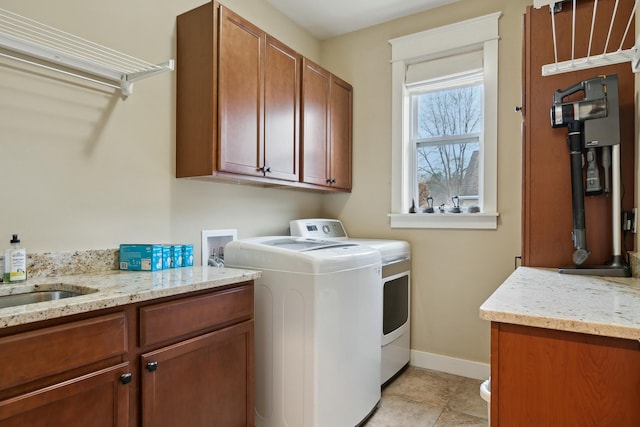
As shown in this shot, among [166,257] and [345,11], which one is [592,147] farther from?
[345,11]

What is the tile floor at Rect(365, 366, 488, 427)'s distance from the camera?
2.16 m

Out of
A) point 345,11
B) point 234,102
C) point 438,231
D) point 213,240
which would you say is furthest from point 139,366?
point 345,11

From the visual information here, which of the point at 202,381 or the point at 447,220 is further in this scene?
the point at 447,220

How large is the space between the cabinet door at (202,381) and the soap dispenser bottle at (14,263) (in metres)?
0.60

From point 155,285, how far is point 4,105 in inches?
36.6

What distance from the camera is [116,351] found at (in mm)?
1250

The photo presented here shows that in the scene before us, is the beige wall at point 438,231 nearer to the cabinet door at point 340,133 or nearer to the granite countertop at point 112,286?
the cabinet door at point 340,133

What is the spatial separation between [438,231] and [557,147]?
4.08ft

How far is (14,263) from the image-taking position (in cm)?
145

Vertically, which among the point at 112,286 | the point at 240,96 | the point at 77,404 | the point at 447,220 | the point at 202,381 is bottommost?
the point at 202,381

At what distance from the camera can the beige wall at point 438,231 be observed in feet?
8.61

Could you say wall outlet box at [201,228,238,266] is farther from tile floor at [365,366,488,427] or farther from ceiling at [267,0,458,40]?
ceiling at [267,0,458,40]

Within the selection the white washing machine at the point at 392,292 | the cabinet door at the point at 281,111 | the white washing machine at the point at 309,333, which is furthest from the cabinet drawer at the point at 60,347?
the white washing machine at the point at 392,292

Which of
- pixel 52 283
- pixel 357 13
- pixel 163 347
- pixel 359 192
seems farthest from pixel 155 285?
pixel 357 13
